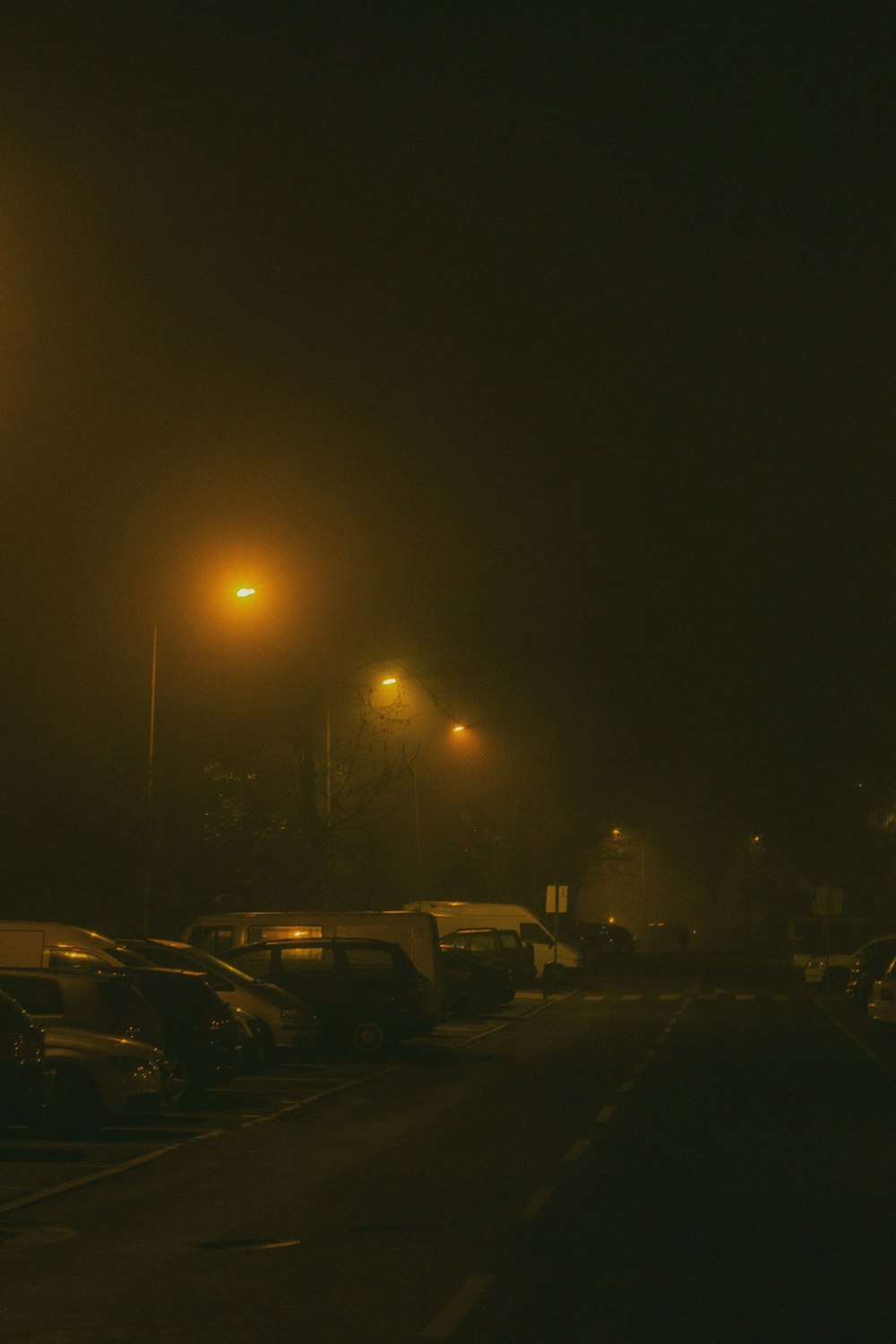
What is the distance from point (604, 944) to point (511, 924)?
58.0 feet

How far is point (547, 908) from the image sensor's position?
49.8 meters

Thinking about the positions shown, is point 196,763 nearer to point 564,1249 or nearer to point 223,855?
point 223,855

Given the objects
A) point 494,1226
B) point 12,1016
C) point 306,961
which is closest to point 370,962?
point 306,961

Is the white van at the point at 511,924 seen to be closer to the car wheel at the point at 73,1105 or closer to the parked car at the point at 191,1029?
the parked car at the point at 191,1029

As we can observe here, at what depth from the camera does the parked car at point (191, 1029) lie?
60.0ft

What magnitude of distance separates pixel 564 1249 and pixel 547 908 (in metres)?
40.4

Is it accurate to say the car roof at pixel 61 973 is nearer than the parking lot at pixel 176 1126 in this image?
No

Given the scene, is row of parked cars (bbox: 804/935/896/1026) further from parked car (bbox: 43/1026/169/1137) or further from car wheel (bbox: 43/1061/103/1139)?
car wheel (bbox: 43/1061/103/1139)

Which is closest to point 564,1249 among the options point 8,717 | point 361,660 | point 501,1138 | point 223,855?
point 501,1138

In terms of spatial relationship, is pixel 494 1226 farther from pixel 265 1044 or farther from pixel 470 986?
pixel 470 986

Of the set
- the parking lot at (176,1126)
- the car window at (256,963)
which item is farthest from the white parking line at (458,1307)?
the car window at (256,963)

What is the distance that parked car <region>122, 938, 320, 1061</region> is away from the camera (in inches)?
915

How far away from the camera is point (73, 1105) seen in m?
15.4

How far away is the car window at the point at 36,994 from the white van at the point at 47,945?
5.10m
